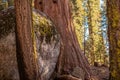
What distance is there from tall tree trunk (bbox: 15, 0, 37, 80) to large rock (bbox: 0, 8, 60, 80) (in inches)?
38.6

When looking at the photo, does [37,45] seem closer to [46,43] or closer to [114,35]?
[46,43]

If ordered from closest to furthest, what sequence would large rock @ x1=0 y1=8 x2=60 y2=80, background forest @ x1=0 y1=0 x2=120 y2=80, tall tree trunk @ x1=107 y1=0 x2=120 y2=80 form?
tall tree trunk @ x1=107 y1=0 x2=120 y2=80, background forest @ x1=0 y1=0 x2=120 y2=80, large rock @ x1=0 y1=8 x2=60 y2=80

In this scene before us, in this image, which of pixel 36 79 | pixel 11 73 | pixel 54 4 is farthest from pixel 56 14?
pixel 36 79

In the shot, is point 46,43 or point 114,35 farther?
point 46,43

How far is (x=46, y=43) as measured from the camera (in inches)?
400

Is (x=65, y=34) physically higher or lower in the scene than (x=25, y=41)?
higher

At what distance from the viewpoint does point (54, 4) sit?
1194 cm

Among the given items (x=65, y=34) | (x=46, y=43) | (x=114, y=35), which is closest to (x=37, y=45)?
(x=46, y=43)

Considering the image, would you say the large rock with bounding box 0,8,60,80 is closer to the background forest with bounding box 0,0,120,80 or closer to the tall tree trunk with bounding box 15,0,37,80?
the background forest with bounding box 0,0,120,80

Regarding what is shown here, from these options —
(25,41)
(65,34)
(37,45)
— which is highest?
(65,34)

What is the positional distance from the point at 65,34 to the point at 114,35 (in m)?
4.46

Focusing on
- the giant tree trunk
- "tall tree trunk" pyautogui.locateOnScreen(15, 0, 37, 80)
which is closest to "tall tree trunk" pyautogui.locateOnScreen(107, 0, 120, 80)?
"tall tree trunk" pyautogui.locateOnScreen(15, 0, 37, 80)

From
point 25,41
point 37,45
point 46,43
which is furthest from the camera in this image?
point 46,43

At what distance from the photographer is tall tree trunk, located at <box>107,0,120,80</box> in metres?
7.54
